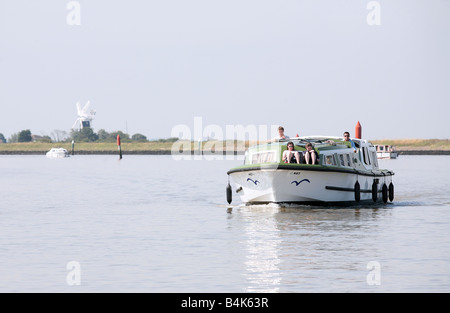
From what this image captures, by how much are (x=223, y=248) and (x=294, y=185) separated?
37.9ft

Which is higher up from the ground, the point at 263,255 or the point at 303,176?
the point at 303,176

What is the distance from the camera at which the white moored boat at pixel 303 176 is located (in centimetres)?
3603

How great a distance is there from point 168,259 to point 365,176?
1970cm

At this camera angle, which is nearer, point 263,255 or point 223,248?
point 263,255

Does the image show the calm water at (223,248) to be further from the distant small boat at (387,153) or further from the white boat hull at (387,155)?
the distant small boat at (387,153)

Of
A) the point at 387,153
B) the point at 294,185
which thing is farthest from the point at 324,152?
the point at 387,153

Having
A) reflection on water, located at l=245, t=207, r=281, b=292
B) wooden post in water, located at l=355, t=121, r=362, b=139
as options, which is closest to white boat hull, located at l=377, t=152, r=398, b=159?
wooden post in water, located at l=355, t=121, r=362, b=139

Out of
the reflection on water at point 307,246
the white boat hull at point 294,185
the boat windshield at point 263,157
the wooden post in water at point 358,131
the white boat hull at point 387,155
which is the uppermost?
the wooden post in water at point 358,131

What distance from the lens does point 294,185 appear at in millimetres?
36250

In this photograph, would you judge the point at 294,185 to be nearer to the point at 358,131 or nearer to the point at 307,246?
the point at 307,246

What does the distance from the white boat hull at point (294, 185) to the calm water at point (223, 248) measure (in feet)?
2.26

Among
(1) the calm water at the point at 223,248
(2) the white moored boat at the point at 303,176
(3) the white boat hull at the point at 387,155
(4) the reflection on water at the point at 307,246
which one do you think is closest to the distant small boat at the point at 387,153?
(3) the white boat hull at the point at 387,155
